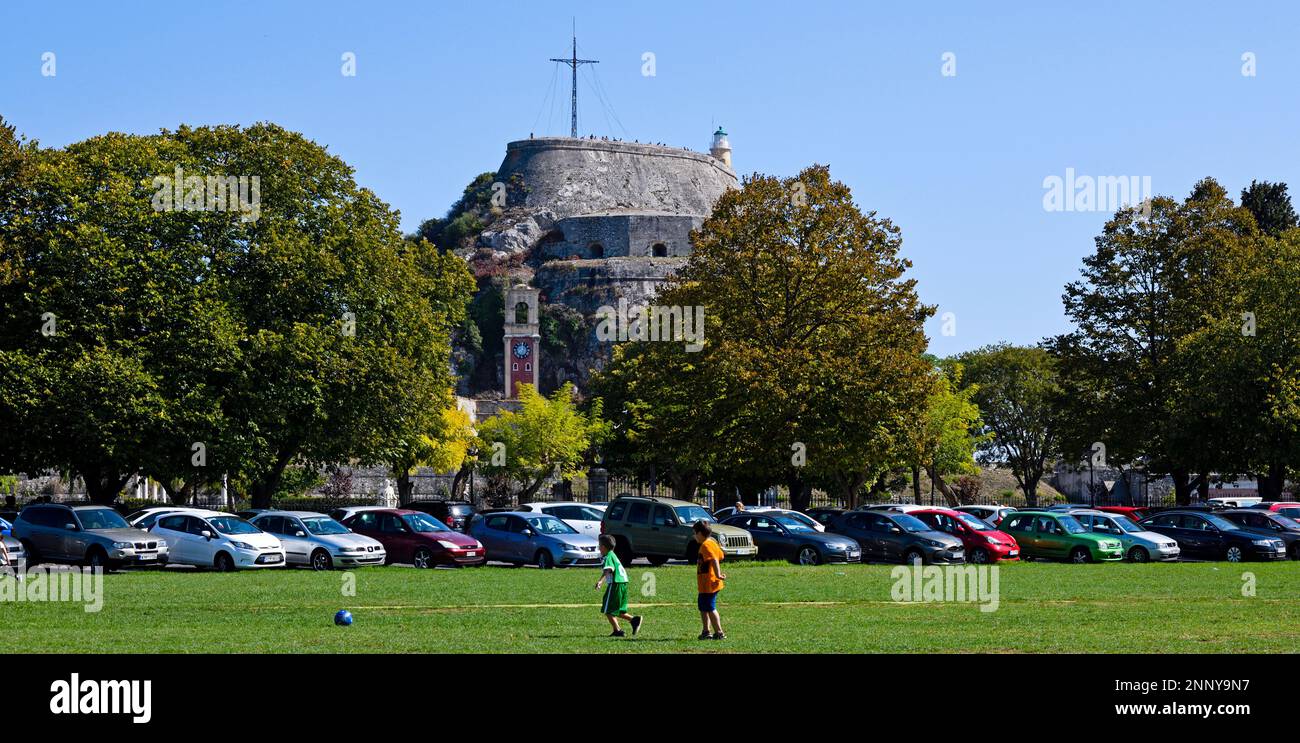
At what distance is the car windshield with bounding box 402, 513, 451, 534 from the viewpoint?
37000 millimetres

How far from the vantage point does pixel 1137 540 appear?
1542 inches

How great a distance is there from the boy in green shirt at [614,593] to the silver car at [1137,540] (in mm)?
23733

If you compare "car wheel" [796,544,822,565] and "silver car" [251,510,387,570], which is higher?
"silver car" [251,510,387,570]

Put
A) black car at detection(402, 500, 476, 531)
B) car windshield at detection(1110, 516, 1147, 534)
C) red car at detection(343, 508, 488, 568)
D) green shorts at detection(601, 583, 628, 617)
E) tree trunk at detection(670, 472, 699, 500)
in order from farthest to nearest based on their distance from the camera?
1. tree trunk at detection(670, 472, 699, 500)
2. black car at detection(402, 500, 476, 531)
3. car windshield at detection(1110, 516, 1147, 534)
4. red car at detection(343, 508, 488, 568)
5. green shorts at detection(601, 583, 628, 617)

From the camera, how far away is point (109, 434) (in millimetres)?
43688

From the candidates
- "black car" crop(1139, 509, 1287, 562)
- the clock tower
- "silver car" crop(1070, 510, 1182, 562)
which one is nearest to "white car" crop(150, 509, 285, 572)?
"silver car" crop(1070, 510, 1182, 562)

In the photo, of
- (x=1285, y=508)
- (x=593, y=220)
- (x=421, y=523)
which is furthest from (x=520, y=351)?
(x=421, y=523)

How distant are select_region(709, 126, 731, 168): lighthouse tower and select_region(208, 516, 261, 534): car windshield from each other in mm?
163217

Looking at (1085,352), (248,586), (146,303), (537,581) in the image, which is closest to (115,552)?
(248,586)

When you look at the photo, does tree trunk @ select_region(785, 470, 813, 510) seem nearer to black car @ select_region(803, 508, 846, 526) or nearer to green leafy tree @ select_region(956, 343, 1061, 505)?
black car @ select_region(803, 508, 846, 526)

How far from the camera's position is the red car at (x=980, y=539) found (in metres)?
38.1

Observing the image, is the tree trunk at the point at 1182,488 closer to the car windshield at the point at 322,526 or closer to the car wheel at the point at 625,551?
the car wheel at the point at 625,551
